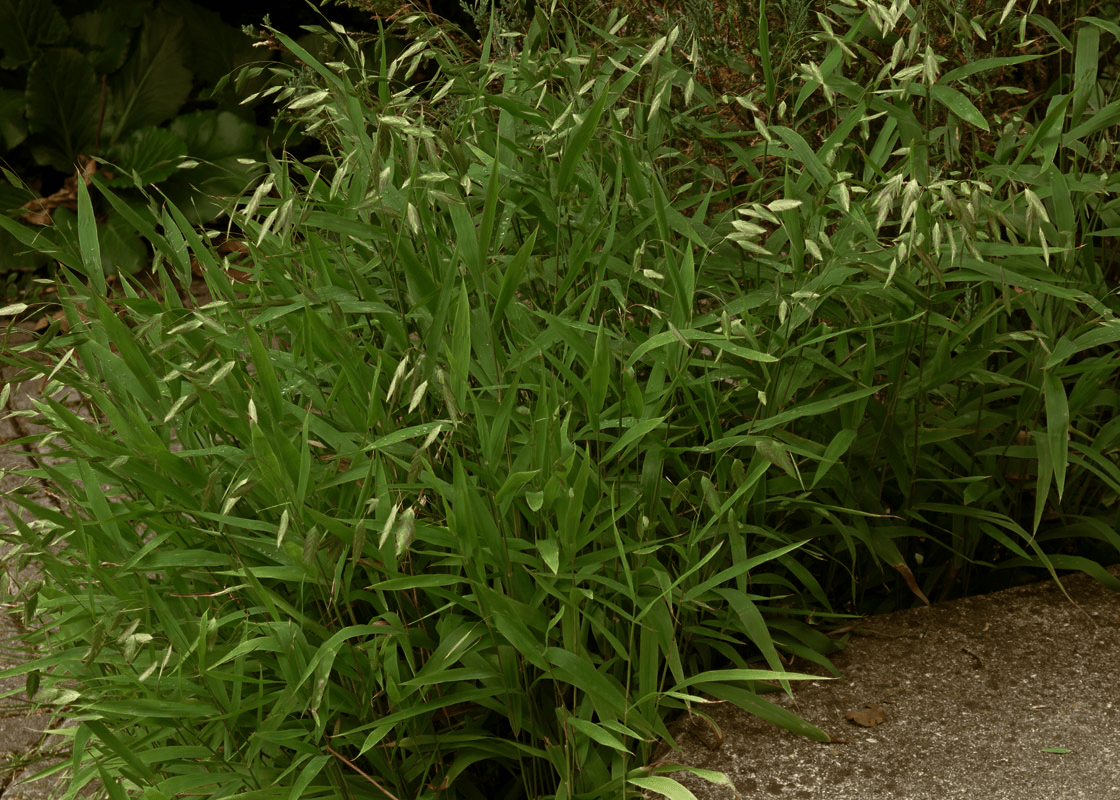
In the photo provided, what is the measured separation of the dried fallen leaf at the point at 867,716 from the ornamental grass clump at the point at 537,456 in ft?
0.27

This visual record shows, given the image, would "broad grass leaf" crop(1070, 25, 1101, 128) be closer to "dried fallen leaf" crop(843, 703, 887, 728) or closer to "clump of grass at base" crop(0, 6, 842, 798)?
"clump of grass at base" crop(0, 6, 842, 798)

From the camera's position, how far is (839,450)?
5.25 ft

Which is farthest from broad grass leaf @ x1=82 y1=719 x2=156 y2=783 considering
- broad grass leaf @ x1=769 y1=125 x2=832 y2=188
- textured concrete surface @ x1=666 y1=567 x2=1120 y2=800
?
broad grass leaf @ x1=769 y1=125 x2=832 y2=188

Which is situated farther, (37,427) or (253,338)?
(37,427)

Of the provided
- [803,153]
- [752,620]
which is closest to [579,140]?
[803,153]

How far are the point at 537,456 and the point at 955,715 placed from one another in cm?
70

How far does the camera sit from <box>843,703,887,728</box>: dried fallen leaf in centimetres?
161

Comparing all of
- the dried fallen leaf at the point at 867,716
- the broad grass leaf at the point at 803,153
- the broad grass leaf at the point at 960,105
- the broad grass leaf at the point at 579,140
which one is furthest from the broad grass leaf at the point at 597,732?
the broad grass leaf at the point at 960,105

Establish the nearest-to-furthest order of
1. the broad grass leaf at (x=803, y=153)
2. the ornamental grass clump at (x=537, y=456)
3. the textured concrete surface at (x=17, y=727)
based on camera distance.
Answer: the ornamental grass clump at (x=537, y=456)
the broad grass leaf at (x=803, y=153)
the textured concrete surface at (x=17, y=727)

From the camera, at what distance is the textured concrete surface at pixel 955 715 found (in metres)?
1.49

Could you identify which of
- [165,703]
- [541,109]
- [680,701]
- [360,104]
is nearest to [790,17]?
[541,109]

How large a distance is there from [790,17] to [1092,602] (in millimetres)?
1132

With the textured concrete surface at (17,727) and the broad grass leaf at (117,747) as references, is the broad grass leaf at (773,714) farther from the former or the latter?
the textured concrete surface at (17,727)

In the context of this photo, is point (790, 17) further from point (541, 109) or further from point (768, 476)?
point (768, 476)
